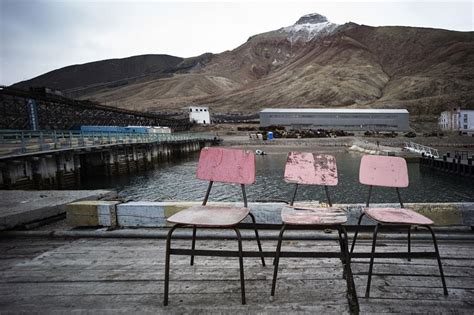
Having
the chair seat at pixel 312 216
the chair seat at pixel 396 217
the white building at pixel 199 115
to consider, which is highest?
the white building at pixel 199 115

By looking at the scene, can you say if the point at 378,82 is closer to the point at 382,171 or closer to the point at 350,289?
the point at 382,171

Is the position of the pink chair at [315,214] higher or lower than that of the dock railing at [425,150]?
higher

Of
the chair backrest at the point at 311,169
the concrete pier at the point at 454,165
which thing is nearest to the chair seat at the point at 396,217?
the chair backrest at the point at 311,169

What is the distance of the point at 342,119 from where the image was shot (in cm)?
7250

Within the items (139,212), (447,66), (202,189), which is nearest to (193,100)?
(447,66)

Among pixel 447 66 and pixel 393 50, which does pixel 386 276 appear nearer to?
pixel 447 66

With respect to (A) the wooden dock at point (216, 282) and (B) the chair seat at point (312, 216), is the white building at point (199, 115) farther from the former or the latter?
(B) the chair seat at point (312, 216)

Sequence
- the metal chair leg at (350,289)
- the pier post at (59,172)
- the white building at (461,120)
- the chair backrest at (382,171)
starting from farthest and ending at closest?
the white building at (461,120)
the pier post at (59,172)
the chair backrest at (382,171)
the metal chair leg at (350,289)

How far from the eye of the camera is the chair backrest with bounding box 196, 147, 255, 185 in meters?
3.26

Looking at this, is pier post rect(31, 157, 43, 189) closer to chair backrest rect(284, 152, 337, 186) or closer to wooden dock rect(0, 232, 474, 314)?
wooden dock rect(0, 232, 474, 314)

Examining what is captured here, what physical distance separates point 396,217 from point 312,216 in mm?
772

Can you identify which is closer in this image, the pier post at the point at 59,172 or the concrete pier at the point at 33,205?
the concrete pier at the point at 33,205

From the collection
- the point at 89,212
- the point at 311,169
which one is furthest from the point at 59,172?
the point at 311,169

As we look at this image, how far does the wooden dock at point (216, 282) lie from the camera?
2.52 m
